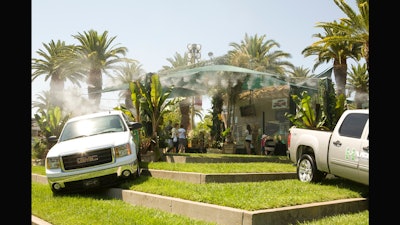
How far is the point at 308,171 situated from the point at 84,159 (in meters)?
5.35

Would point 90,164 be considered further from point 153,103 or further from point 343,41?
point 343,41

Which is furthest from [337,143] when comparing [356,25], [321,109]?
[356,25]

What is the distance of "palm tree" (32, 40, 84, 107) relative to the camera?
35.6m

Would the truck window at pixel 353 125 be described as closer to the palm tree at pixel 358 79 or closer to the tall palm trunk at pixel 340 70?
the tall palm trunk at pixel 340 70

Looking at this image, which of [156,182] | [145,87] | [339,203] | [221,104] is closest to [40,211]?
[156,182]

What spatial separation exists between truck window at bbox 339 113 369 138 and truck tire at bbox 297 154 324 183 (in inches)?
51.6

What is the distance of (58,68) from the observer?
122ft

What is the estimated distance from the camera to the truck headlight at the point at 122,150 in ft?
31.1

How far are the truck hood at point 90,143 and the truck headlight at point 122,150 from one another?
0.33 feet

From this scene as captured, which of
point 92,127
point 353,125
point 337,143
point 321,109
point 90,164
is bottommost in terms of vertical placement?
point 90,164

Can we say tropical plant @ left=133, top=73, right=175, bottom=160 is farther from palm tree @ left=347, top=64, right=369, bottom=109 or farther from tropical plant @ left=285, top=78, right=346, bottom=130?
palm tree @ left=347, top=64, right=369, bottom=109

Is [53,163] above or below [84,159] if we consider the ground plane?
below

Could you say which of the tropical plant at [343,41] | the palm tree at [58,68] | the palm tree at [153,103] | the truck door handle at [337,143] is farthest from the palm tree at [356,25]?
the palm tree at [58,68]
